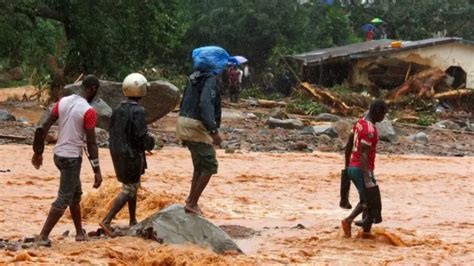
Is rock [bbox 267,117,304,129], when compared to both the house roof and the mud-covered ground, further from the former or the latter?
the house roof

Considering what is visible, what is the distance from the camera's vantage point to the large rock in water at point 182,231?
7.07m

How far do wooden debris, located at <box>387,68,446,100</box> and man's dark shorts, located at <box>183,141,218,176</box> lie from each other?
23083 mm

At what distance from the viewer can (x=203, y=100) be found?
24.8 ft

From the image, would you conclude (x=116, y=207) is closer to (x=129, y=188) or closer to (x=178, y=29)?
(x=129, y=188)

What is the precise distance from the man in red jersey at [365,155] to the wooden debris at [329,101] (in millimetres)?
21076

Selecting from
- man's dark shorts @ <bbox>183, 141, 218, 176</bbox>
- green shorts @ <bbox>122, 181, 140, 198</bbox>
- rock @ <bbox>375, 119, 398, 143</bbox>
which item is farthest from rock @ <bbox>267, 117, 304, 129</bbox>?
green shorts @ <bbox>122, 181, 140, 198</bbox>

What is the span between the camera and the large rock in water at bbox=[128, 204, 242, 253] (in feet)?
23.2

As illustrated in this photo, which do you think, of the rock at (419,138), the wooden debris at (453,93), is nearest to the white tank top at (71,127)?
the rock at (419,138)

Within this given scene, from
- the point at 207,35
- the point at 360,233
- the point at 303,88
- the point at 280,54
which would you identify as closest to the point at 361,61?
the point at 303,88

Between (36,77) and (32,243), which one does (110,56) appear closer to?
(36,77)

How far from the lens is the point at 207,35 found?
133 ft

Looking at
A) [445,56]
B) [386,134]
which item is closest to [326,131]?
[386,134]

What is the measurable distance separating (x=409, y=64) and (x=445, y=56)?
1.43 m

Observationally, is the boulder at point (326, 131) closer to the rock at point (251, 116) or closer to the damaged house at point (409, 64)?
the rock at point (251, 116)
